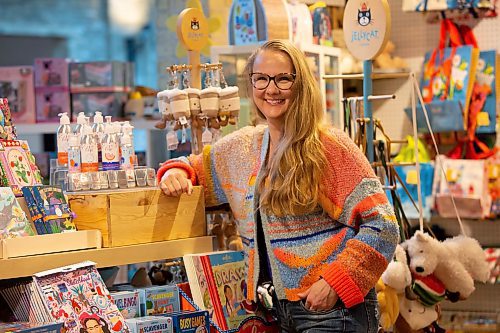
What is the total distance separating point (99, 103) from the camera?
19.4 ft

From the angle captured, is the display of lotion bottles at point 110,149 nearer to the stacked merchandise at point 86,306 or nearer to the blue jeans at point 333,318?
the stacked merchandise at point 86,306

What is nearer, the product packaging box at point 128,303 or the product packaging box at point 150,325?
the product packaging box at point 150,325

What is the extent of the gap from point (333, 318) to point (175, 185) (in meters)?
0.77

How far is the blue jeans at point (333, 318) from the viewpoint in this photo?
3078 millimetres

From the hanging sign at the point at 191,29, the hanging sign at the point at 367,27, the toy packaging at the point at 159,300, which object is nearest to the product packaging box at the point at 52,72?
the hanging sign at the point at 191,29

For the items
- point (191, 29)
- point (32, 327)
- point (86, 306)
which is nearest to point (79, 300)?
point (86, 306)

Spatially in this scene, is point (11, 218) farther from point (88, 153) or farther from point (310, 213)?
point (310, 213)

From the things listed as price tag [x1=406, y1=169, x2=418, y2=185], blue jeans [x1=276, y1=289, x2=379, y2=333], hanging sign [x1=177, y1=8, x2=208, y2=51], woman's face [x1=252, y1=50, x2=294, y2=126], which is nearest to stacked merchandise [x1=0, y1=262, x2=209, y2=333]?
blue jeans [x1=276, y1=289, x2=379, y2=333]

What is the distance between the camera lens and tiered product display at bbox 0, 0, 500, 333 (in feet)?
10.1

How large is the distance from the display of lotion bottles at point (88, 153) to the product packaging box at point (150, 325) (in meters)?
0.57

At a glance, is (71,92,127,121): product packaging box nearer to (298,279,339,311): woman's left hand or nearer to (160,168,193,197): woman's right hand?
(160,168,193,197): woman's right hand

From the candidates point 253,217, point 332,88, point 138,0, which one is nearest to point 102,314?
point 253,217

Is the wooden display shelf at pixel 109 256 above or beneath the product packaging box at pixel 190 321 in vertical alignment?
above

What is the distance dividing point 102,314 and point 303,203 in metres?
0.73
